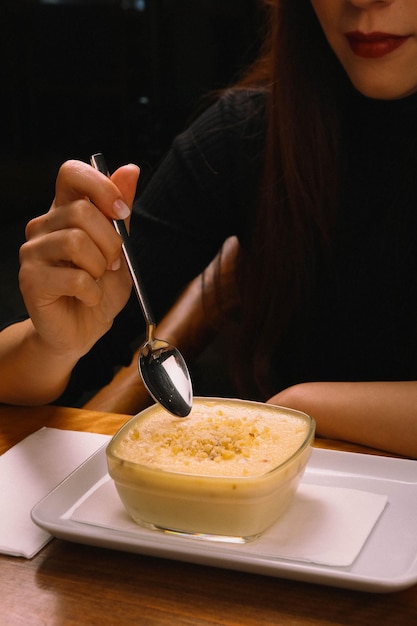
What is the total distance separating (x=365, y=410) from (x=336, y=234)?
0.50 m

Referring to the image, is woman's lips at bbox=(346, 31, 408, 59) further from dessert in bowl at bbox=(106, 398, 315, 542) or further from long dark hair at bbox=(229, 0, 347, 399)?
dessert in bowl at bbox=(106, 398, 315, 542)

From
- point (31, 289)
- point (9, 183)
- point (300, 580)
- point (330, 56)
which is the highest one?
point (330, 56)

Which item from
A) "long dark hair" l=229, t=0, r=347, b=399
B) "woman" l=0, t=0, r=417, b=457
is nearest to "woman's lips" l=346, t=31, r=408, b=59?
"woman" l=0, t=0, r=417, b=457

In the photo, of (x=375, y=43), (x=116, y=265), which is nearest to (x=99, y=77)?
(x=375, y=43)

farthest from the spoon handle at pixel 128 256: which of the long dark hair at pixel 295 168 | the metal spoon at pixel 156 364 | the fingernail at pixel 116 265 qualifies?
the long dark hair at pixel 295 168

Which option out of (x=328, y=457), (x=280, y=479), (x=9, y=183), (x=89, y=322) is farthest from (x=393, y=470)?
(x=9, y=183)

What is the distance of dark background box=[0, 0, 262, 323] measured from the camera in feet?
11.4

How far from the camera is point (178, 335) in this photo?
1.59m

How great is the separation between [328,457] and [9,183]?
319 cm

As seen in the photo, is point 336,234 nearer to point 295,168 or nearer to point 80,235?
point 295,168

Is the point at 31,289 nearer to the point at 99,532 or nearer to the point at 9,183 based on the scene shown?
the point at 99,532

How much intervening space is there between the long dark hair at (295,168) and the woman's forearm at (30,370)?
0.41 m

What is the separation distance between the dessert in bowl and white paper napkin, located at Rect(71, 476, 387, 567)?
15 millimetres

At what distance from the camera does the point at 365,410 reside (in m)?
0.94
